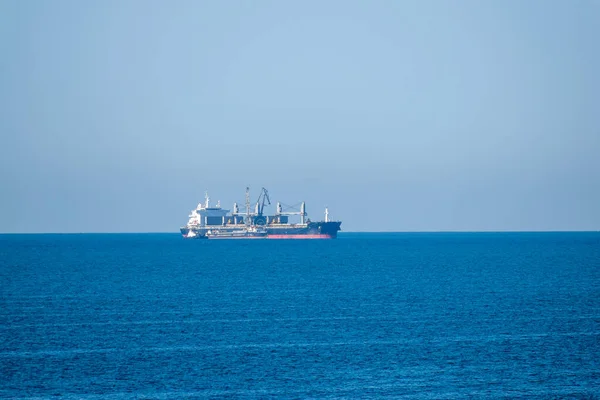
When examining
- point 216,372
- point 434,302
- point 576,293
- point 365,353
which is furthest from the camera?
point 576,293

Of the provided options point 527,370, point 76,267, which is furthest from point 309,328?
point 76,267

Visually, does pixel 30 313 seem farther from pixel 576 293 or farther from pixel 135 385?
pixel 576 293

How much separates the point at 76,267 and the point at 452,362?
82.6m

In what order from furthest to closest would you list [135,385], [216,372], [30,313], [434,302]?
1. [434,302]
2. [30,313]
3. [216,372]
4. [135,385]

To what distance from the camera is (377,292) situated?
73062mm

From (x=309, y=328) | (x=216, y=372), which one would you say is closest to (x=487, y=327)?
(x=309, y=328)

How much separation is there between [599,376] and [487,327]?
14452mm

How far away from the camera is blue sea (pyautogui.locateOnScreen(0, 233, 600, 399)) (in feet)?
112

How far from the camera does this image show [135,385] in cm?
3422

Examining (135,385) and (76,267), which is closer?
(135,385)

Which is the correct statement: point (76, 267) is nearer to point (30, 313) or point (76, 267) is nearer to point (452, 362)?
point (30, 313)

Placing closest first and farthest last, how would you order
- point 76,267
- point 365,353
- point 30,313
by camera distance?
point 365,353
point 30,313
point 76,267

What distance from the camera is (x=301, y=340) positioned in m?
45.2

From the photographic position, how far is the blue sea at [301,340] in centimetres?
3419
